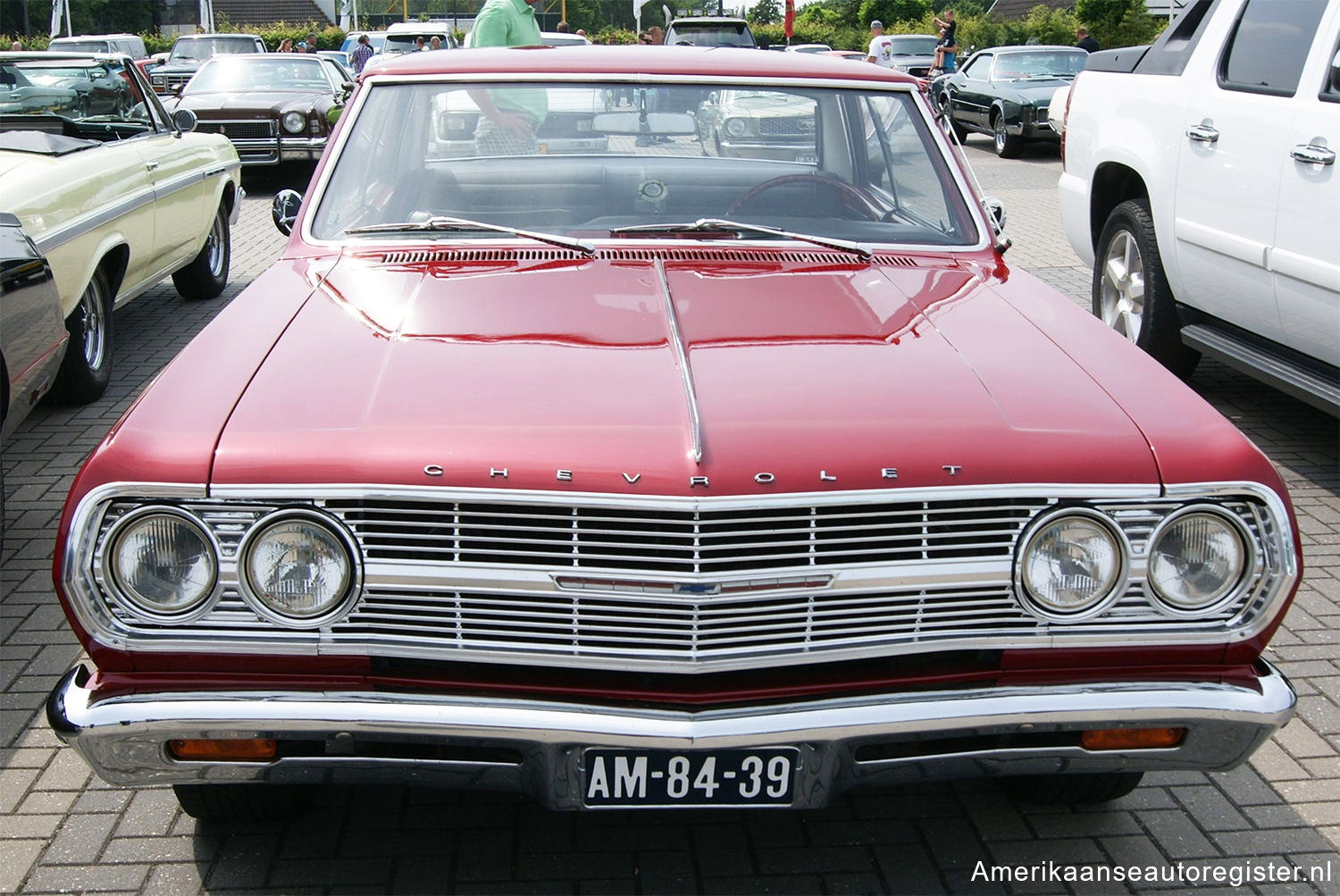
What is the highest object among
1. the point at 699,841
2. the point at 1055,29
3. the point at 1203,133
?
the point at 1055,29

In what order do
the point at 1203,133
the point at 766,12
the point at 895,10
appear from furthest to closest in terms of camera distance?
the point at 766,12 → the point at 895,10 → the point at 1203,133

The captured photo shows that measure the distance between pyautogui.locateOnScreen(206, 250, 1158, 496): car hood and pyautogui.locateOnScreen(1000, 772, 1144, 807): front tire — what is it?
35.8 inches

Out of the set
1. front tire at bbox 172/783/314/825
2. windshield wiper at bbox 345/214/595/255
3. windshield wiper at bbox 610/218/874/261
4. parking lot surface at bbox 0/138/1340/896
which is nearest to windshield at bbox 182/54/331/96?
windshield wiper at bbox 345/214/595/255

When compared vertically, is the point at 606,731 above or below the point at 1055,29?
below

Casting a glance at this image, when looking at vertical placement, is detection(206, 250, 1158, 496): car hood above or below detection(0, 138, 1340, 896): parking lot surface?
above

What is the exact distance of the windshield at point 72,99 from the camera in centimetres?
698

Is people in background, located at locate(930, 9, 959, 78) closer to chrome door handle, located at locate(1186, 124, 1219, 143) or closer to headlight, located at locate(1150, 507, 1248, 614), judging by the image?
chrome door handle, located at locate(1186, 124, 1219, 143)

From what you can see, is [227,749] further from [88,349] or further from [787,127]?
[88,349]

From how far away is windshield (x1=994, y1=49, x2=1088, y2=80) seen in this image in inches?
733

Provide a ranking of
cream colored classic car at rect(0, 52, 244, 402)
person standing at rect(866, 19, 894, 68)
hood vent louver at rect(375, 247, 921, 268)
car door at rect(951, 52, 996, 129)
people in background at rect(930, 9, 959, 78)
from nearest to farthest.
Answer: hood vent louver at rect(375, 247, 921, 268), cream colored classic car at rect(0, 52, 244, 402), car door at rect(951, 52, 996, 129), people in background at rect(930, 9, 959, 78), person standing at rect(866, 19, 894, 68)

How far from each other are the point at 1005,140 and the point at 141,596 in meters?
17.4

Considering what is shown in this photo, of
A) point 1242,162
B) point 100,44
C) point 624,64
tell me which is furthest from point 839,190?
point 100,44

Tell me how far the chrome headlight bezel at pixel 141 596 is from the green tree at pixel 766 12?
66.3 metres

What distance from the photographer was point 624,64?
3.78 metres
